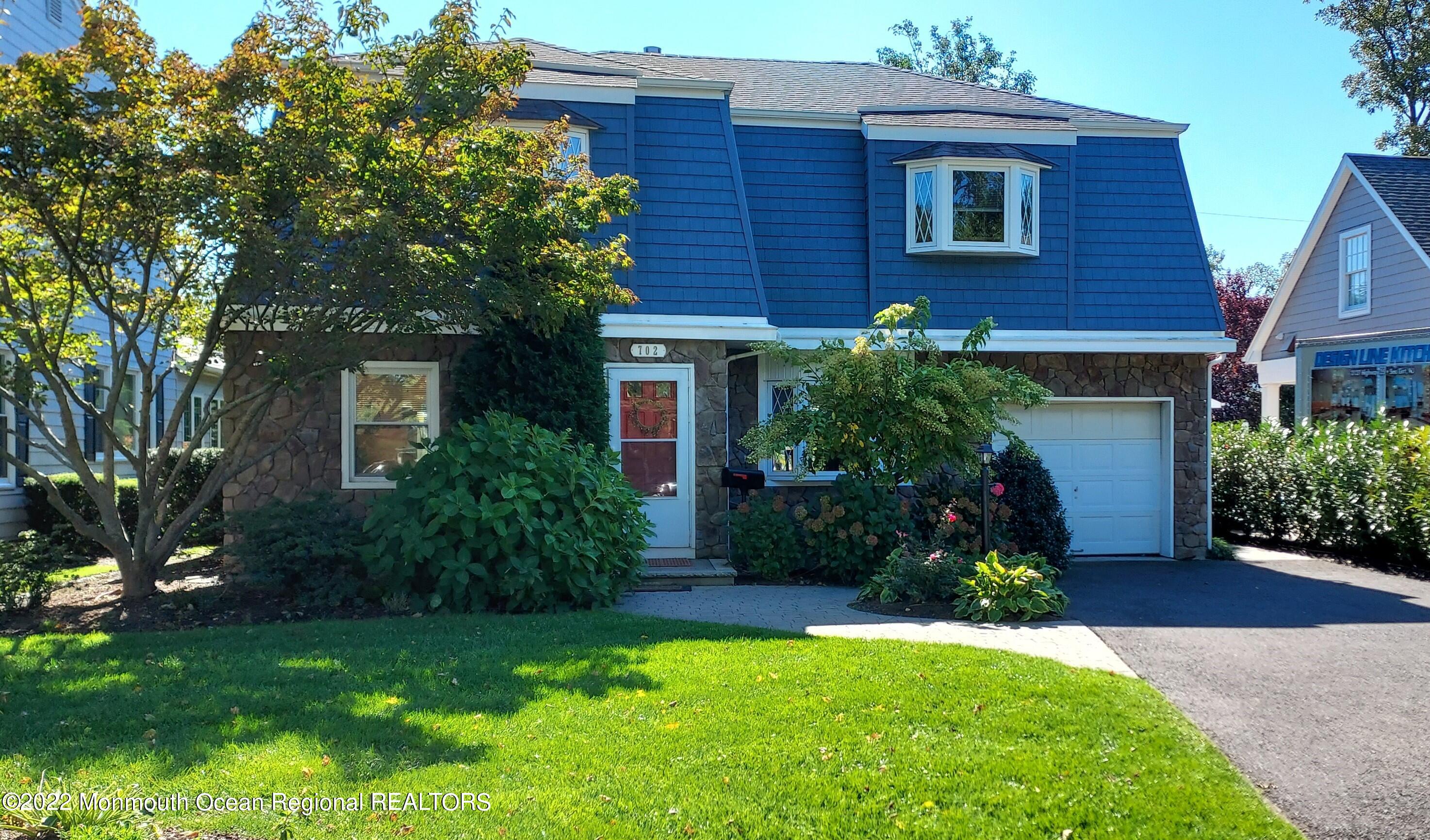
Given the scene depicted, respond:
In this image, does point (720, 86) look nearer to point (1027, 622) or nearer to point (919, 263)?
point (919, 263)

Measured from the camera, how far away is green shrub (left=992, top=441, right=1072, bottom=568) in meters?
11.2

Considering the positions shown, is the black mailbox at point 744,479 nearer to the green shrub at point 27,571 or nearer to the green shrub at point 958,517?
the green shrub at point 958,517

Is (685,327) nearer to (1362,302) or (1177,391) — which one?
(1177,391)

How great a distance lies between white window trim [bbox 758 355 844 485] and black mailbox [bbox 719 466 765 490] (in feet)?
2.77

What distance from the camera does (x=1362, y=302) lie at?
734 inches

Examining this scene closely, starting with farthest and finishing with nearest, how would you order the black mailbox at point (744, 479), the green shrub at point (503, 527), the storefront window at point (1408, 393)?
1. the storefront window at point (1408, 393)
2. the black mailbox at point (744, 479)
3. the green shrub at point (503, 527)

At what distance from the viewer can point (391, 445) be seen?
11047mm

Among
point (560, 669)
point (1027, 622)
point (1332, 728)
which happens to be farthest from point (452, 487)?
point (1332, 728)

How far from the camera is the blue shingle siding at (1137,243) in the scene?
13.0 m

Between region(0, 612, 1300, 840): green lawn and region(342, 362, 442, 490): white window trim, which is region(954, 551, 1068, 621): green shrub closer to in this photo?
region(0, 612, 1300, 840): green lawn

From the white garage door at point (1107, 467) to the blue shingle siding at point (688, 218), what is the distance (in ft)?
14.9

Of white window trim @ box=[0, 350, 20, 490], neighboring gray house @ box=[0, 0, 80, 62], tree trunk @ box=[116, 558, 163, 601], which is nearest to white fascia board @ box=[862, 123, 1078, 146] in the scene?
tree trunk @ box=[116, 558, 163, 601]

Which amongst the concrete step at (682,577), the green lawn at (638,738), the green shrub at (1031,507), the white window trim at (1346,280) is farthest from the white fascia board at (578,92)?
the white window trim at (1346,280)

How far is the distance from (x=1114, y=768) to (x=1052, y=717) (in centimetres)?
65
